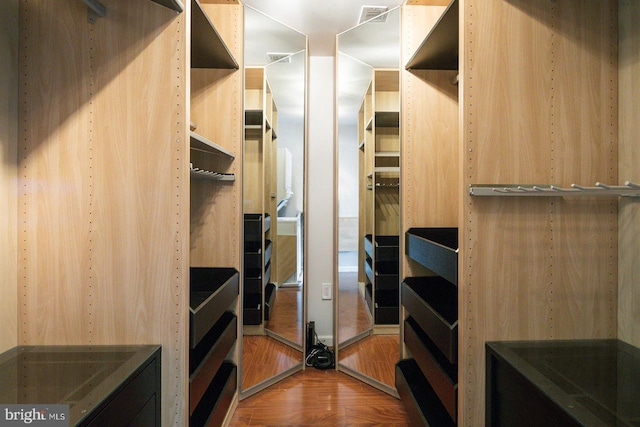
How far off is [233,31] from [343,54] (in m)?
0.81

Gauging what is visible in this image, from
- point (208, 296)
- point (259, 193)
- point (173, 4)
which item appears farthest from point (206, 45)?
point (208, 296)

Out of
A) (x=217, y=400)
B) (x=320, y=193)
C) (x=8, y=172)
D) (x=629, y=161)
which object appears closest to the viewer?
(x=8, y=172)

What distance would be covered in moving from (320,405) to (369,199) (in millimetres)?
1304

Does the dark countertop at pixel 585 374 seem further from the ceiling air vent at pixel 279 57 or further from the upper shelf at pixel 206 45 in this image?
the ceiling air vent at pixel 279 57

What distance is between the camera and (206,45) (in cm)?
170

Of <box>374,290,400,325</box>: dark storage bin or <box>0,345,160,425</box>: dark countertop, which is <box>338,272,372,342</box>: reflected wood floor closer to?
<box>374,290,400,325</box>: dark storage bin

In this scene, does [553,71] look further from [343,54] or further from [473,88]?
[343,54]

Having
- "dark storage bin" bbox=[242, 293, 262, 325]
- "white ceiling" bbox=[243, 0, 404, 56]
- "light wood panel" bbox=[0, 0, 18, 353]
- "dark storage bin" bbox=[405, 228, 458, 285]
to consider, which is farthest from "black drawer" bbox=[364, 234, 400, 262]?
"light wood panel" bbox=[0, 0, 18, 353]

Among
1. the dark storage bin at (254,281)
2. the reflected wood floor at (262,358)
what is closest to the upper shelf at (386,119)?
the dark storage bin at (254,281)

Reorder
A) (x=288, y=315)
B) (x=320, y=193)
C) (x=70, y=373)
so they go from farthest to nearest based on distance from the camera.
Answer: (x=320, y=193)
(x=288, y=315)
(x=70, y=373)

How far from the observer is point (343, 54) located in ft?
8.01

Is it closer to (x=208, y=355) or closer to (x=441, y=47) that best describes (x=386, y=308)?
(x=208, y=355)

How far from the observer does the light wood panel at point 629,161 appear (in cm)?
119

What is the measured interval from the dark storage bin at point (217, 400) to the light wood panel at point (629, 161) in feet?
5.38
